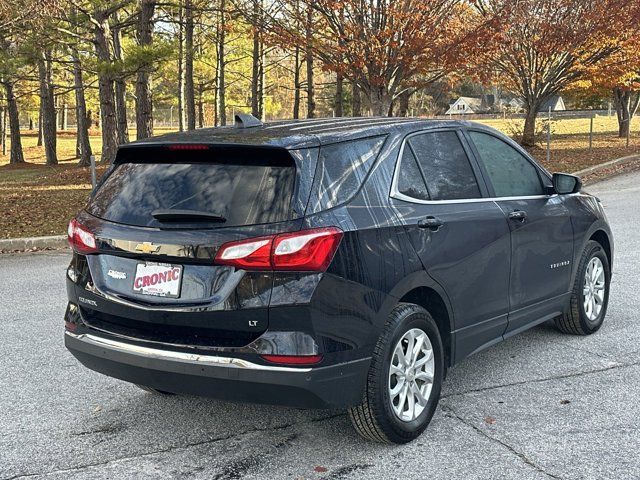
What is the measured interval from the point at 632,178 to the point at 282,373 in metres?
19.2

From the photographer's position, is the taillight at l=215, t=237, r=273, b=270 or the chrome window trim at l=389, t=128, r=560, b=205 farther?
the chrome window trim at l=389, t=128, r=560, b=205

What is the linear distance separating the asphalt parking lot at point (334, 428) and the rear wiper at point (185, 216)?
1265mm

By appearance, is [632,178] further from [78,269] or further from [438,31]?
[78,269]

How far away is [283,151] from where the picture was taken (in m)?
3.49

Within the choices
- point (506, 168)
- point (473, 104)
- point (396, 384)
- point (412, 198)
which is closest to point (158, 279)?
point (396, 384)

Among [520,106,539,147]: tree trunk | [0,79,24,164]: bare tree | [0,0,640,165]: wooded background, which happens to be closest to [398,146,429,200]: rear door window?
[0,0,640,165]: wooded background

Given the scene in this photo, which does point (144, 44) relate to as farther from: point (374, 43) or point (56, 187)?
point (374, 43)

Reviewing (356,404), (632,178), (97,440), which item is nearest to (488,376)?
(356,404)

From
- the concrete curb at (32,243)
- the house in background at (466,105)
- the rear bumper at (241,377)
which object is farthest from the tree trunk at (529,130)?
the house in background at (466,105)

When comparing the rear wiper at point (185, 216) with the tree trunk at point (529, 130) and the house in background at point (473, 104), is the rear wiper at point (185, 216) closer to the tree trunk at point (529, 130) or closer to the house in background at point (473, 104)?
the tree trunk at point (529, 130)

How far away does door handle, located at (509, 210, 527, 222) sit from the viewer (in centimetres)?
474

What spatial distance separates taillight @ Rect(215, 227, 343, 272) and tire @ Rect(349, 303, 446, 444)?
61cm

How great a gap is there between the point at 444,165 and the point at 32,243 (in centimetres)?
874

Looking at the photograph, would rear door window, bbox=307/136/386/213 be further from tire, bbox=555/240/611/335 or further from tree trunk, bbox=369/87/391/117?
tree trunk, bbox=369/87/391/117
